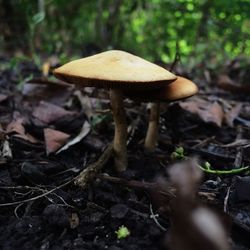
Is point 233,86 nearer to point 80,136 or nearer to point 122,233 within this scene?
point 80,136

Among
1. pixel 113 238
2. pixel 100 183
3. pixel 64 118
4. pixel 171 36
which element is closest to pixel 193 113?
pixel 64 118

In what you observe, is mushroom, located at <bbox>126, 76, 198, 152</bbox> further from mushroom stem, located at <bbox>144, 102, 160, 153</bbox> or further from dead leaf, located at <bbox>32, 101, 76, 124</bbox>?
dead leaf, located at <bbox>32, 101, 76, 124</bbox>

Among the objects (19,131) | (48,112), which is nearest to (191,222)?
(19,131)

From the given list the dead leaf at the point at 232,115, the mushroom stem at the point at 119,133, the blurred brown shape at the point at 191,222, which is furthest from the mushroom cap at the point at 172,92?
the blurred brown shape at the point at 191,222

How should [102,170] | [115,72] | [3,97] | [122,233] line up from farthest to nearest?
[3,97], [102,170], [115,72], [122,233]

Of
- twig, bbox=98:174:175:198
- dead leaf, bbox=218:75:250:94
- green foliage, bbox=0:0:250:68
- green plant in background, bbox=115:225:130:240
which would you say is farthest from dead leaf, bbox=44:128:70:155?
green foliage, bbox=0:0:250:68

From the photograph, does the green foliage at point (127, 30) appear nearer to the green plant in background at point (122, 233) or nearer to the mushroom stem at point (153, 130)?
the mushroom stem at point (153, 130)

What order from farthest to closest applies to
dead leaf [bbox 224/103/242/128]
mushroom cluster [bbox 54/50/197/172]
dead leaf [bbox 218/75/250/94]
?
1. dead leaf [bbox 218/75/250/94]
2. dead leaf [bbox 224/103/242/128]
3. mushroom cluster [bbox 54/50/197/172]
